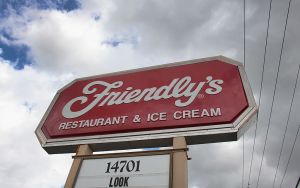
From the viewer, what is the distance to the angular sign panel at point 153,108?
482 cm

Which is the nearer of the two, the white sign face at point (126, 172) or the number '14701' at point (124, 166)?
the white sign face at point (126, 172)

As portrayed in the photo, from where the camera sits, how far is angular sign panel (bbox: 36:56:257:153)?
4.82 meters

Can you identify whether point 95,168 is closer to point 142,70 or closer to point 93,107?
point 93,107

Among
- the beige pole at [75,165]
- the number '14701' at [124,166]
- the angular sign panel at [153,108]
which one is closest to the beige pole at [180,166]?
the angular sign panel at [153,108]

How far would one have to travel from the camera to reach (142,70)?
6.79 meters

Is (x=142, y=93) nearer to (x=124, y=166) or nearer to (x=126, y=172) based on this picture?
(x=124, y=166)

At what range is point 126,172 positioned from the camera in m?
4.34

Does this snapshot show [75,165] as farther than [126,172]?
Yes

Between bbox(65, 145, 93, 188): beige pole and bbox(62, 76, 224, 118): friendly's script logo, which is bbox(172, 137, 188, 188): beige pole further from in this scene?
bbox(65, 145, 93, 188): beige pole

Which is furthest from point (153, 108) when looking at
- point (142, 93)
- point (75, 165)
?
point (75, 165)

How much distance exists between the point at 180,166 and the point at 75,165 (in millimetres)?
1878

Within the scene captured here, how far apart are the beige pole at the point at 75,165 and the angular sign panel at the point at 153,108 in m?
0.13

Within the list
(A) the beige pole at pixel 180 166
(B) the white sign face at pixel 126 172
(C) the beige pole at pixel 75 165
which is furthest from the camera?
(C) the beige pole at pixel 75 165

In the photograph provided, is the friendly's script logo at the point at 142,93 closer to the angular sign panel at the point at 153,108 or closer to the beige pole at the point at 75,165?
the angular sign panel at the point at 153,108
